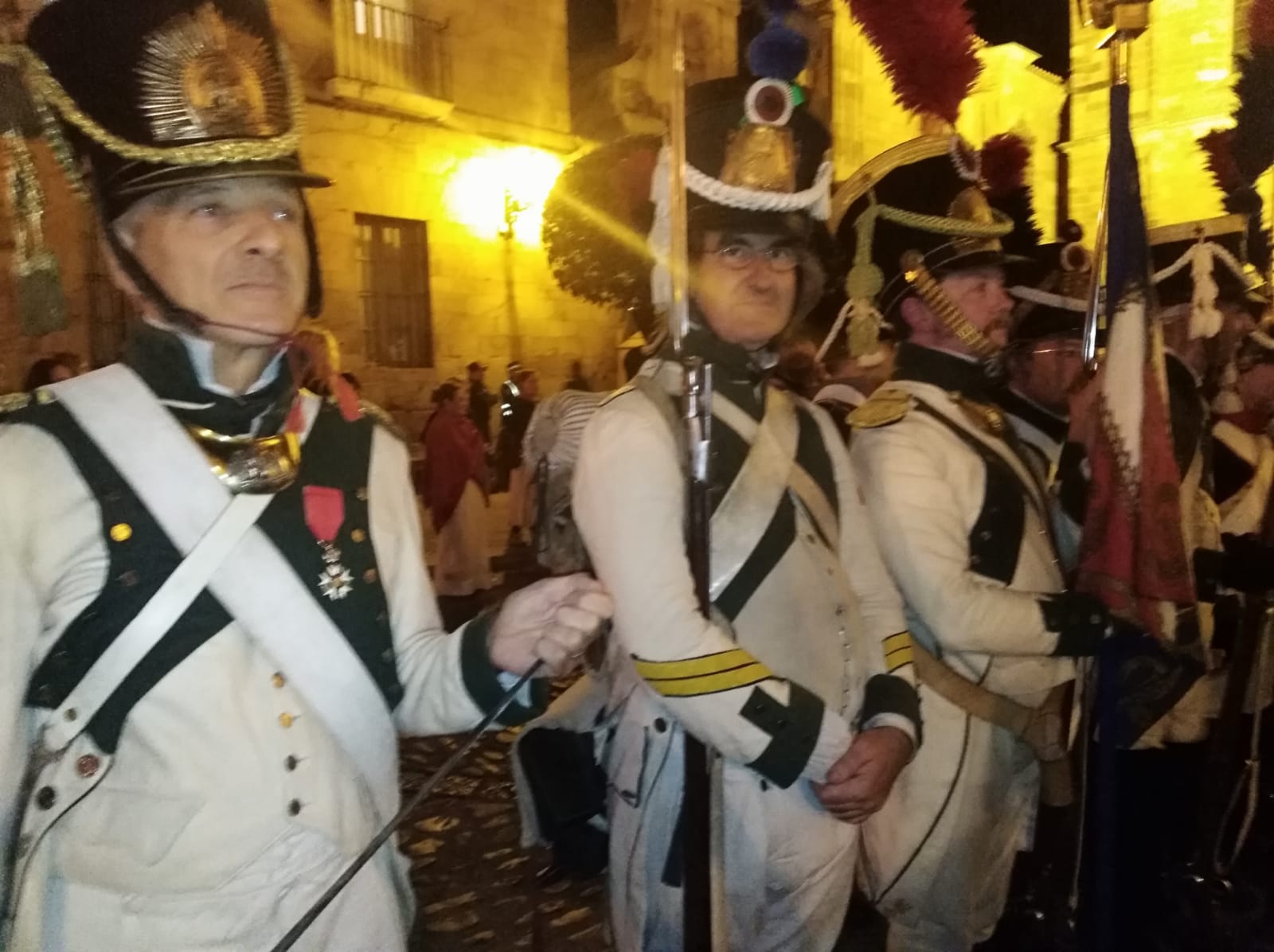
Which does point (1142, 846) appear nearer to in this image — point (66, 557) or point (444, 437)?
point (66, 557)

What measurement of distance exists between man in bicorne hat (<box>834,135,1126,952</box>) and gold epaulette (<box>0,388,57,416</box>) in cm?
189

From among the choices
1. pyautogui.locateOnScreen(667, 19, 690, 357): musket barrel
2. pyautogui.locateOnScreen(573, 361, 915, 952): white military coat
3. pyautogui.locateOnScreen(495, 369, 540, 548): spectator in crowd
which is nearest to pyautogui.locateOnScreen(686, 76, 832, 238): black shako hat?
pyautogui.locateOnScreen(667, 19, 690, 357): musket barrel

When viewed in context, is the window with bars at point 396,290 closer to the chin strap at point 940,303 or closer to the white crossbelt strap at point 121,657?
the chin strap at point 940,303

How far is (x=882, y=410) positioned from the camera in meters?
2.60

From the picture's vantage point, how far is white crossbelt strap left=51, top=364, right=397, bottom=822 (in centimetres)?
139

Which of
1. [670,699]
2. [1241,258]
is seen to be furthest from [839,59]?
[670,699]

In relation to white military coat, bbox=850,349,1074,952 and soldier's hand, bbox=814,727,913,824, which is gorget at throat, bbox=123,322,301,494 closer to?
soldier's hand, bbox=814,727,913,824

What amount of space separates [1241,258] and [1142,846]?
2.64 metres

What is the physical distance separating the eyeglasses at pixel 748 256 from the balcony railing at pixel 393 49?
8653 mm

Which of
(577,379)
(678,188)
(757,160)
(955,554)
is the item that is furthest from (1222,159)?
(577,379)

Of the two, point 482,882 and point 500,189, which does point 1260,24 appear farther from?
point 500,189

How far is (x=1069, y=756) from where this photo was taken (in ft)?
9.90

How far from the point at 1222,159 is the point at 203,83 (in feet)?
14.2

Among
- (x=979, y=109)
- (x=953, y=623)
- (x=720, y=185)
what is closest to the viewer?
(x=720, y=185)
